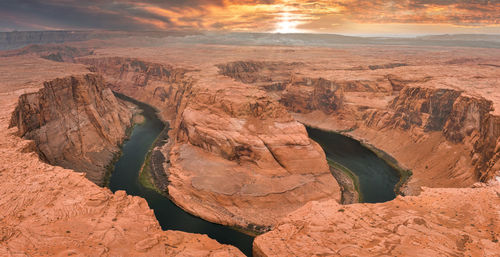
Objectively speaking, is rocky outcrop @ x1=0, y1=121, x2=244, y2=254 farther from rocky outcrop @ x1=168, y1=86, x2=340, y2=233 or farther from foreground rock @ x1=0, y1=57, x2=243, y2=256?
rocky outcrop @ x1=168, y1=86, x2=340, y2=233

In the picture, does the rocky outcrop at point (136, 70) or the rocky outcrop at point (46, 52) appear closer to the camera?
the rocky outcrop at point (136, 70)

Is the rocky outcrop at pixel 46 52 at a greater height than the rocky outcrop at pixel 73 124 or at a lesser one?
greater

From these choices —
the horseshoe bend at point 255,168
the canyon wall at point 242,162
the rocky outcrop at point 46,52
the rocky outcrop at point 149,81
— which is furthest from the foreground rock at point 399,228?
the rocky outcrop at point 46,52

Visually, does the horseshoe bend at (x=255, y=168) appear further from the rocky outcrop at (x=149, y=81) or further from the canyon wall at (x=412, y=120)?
the rocky outcrop at (x=149, y=81)

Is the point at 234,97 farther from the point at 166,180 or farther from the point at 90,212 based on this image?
the point at 90,212

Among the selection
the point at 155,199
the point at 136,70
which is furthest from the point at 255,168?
the point at 136,70

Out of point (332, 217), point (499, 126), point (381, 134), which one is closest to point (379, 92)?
point (381, 134)
